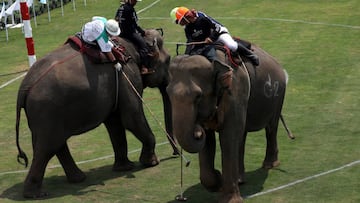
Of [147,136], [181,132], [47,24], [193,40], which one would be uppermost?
[193,40]

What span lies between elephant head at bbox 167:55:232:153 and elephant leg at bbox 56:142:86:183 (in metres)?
2.86

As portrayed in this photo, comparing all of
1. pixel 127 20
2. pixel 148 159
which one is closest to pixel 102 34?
pixel 127 20

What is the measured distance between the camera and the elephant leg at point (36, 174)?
1055cm

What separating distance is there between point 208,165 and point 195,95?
4.82 feet

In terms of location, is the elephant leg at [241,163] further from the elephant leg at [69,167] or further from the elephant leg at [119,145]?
the elephant leg at [69,167]

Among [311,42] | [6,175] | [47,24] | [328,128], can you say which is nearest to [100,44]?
[6,175]

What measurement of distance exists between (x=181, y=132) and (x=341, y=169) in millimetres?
3575

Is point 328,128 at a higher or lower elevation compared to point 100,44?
lower

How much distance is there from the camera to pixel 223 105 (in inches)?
367

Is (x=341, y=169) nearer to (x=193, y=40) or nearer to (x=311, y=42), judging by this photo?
(x=193, y=40)

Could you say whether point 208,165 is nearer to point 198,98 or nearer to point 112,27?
point 198,98

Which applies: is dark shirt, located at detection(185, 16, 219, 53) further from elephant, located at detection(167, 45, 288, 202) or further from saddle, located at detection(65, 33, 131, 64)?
saddle, located at detection(65, 33, 131, 64)

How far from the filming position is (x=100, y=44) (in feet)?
36.5

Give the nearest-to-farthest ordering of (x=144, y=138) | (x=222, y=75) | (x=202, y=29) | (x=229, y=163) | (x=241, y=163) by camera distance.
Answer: (x=222, y=75) < (x=229, y=163) < (x=202, y=29) < (x=241, y=163) < (x=144, y=138)
